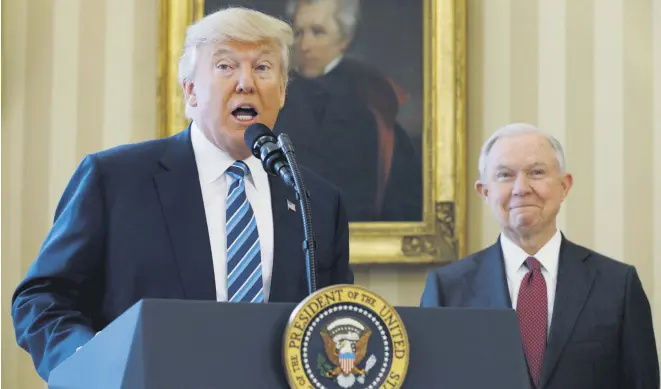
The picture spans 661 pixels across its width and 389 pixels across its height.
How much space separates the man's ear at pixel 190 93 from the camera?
262 cm

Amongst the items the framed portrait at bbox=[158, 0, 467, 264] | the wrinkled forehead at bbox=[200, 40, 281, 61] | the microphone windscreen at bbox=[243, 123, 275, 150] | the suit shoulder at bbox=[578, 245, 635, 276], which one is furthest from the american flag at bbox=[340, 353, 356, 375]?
the framed portrait at bbox=[158, 0, 467, 264]

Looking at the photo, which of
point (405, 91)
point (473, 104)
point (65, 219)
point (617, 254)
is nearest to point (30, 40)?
point (405, 91)

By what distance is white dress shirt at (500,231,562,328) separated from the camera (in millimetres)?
3480

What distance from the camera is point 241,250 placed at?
7.94 ft

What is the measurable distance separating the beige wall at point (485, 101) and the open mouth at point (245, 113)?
1.82m

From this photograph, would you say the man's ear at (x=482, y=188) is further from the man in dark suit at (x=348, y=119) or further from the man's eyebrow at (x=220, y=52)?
the man's eyebrow at (x=220, y=52)

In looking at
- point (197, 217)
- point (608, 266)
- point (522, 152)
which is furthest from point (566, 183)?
point (197, 217)

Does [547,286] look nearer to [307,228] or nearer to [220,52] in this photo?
[220,52]

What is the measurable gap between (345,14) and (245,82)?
188 centimetres

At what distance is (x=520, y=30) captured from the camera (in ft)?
14.4

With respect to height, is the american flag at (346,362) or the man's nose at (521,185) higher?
the man's nose at (521,185)

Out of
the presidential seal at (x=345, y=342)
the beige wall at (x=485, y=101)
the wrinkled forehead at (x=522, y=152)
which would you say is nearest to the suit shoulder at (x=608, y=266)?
the wrinkled forehead at (x=522, y=152)

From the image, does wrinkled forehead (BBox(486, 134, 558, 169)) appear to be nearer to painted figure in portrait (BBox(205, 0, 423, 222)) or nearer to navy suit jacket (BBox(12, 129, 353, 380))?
painted figure in portrait (BBox(205, 0, 423, 222))

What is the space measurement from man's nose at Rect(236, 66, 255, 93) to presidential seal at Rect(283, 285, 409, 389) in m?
0.99
